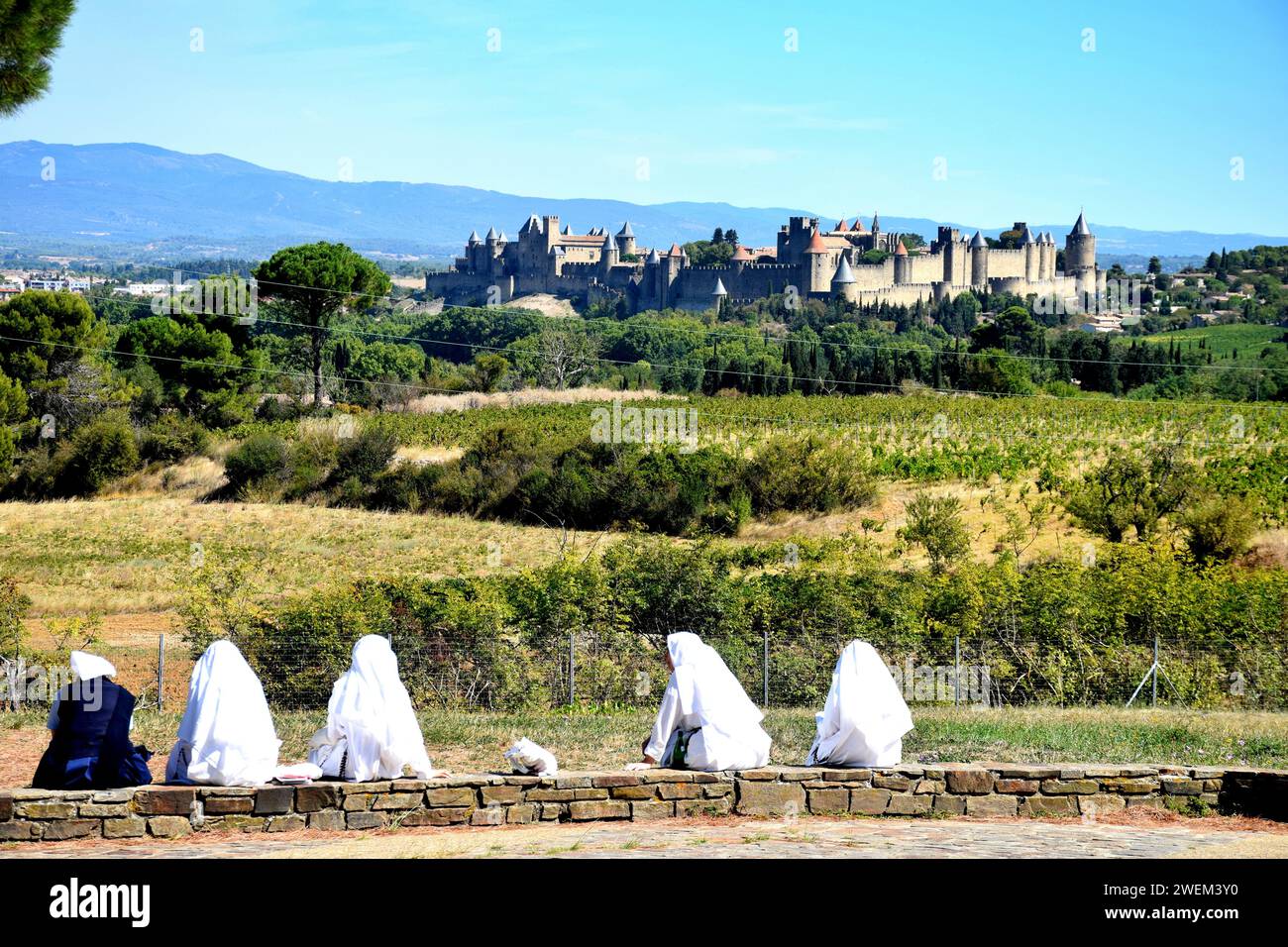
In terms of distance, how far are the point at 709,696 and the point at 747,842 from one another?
3.14ft

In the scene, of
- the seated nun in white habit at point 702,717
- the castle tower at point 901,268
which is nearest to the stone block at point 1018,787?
the seated nun in white habit at point 702,717

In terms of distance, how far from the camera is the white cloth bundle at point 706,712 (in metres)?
7.93

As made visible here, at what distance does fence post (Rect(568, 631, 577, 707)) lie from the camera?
42.3 ft

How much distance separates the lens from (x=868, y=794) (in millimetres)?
8055

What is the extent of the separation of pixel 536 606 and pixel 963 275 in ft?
325

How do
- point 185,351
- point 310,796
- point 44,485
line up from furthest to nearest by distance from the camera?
1. point 185,351
2. point 44,485
3. point 310,796

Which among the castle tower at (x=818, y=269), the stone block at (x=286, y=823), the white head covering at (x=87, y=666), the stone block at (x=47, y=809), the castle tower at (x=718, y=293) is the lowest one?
the stone block at (x=286, y=823)

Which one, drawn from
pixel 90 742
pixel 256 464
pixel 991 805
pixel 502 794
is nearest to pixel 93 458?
pixel 256 464

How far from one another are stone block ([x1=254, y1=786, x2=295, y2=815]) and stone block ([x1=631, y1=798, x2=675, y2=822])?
191 centimetres

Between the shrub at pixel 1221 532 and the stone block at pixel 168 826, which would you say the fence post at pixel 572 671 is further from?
the shrub at pixel 1221 532

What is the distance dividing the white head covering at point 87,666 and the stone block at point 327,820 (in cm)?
137

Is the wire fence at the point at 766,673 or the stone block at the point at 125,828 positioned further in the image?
the wire fence at the point at 766,673
